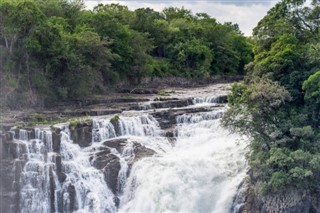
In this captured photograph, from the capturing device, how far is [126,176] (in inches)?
939

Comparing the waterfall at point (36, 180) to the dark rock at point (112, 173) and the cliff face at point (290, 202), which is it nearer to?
the dark rock at point (112, 173)

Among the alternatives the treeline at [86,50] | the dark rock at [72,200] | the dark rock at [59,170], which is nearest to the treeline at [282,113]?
the dark rock at [72,200]

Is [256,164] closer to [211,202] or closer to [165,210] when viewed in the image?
[211,202]

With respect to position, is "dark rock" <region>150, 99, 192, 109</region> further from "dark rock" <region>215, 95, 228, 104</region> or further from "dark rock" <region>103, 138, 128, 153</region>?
"dark rock" <region>103, 138, 128, 153</region>

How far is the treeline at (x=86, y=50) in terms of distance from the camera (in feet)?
98.2

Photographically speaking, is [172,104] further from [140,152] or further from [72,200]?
[72,200]

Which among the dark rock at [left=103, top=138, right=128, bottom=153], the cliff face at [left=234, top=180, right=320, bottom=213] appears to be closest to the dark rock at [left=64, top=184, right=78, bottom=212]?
the dark rock at [left=103, top=138, right=128, bottom=153]

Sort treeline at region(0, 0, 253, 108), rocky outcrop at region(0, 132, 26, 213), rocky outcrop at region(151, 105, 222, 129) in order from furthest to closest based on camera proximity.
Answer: treeline at region(0, 0, 253, 108) < rocky outcrop at region(151, 105, 222, 129) < rocky outcrop at region(0, 132, 26, 213)

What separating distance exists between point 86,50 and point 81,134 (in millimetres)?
9879

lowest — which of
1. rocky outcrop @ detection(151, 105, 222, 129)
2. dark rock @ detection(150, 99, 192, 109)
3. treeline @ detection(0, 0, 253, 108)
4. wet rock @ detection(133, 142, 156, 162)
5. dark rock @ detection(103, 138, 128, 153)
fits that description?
wet rock @ detection(133, 142, 156, 162)

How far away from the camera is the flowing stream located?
22.5m

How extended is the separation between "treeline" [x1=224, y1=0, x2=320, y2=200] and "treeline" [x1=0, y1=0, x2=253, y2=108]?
13219 mm

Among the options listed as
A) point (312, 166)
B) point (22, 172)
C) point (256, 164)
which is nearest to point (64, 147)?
point (22, 172)

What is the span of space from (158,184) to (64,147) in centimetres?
545
